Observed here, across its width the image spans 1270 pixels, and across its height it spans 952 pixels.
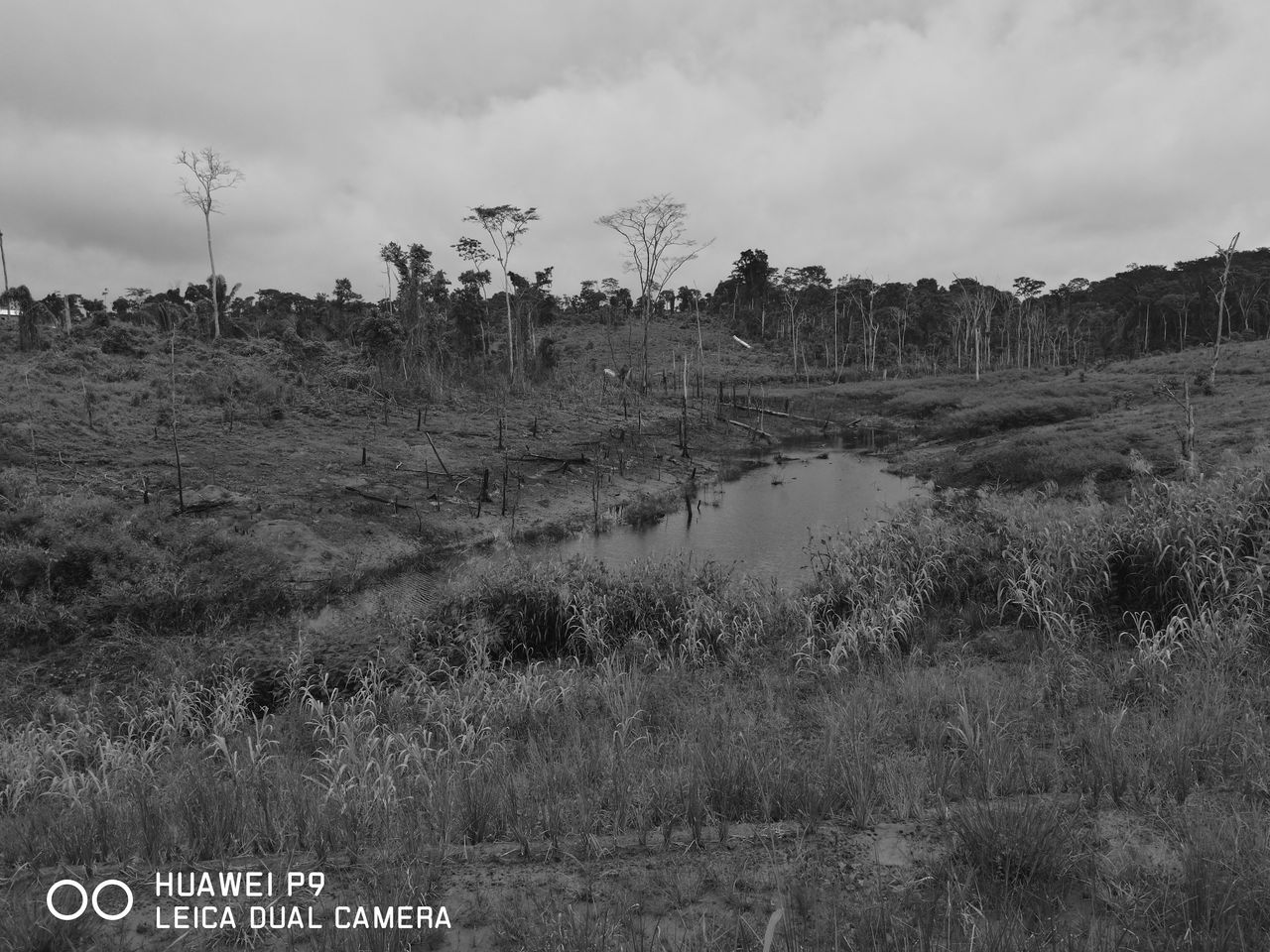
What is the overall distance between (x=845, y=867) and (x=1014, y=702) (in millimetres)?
3328

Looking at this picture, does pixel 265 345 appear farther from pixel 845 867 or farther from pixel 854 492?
pixel 845 867

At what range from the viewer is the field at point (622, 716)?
3.32 m

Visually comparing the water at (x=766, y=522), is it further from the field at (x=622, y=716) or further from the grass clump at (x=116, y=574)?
the grass clump at (x=116, y=574)

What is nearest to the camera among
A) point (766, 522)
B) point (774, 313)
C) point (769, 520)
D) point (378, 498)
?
point (378, 498)

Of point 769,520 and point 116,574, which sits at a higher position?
point 116,574

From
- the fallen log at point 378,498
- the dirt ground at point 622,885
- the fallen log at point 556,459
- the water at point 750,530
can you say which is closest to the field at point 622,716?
the dirt ground at point 622,885

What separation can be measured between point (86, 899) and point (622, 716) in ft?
13.7

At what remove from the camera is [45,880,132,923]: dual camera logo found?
3279 millimetres

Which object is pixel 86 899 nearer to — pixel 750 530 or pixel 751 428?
pixel 750 530

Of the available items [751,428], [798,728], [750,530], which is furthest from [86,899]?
[751,428]

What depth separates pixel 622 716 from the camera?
6.73 meters

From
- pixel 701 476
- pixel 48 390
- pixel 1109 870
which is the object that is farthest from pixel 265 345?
pixel 1109 870

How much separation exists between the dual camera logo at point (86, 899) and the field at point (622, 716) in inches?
2.3

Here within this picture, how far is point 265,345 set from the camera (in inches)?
1544
